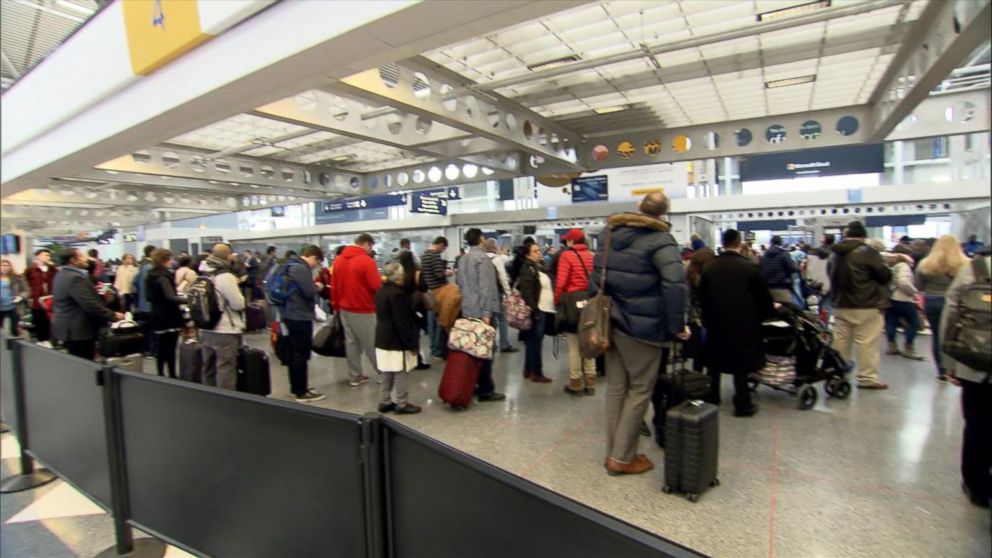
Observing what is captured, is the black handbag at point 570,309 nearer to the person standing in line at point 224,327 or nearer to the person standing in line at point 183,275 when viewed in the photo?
the person standing in line at point 224,327

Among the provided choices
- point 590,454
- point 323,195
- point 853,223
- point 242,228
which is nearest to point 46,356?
point 590,454

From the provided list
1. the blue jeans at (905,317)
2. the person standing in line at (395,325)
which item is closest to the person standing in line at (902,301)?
the blue jeans at (905,317)

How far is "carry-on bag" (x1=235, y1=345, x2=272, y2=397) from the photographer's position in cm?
474

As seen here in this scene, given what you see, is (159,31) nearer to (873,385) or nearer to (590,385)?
(590,385)

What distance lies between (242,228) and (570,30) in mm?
11537

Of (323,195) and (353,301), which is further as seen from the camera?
(323,195)

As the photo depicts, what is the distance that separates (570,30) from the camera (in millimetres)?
4148

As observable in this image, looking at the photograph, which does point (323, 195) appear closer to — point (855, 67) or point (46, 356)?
point (46, 356)

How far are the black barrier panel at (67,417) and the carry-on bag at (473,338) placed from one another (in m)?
2.76

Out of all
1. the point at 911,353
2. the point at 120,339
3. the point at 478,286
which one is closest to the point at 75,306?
the point at 120,339

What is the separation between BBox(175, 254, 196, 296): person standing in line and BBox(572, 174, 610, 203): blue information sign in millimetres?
6340

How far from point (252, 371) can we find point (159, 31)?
2970 millimetres

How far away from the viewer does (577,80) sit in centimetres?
532

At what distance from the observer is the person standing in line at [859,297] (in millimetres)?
4738
